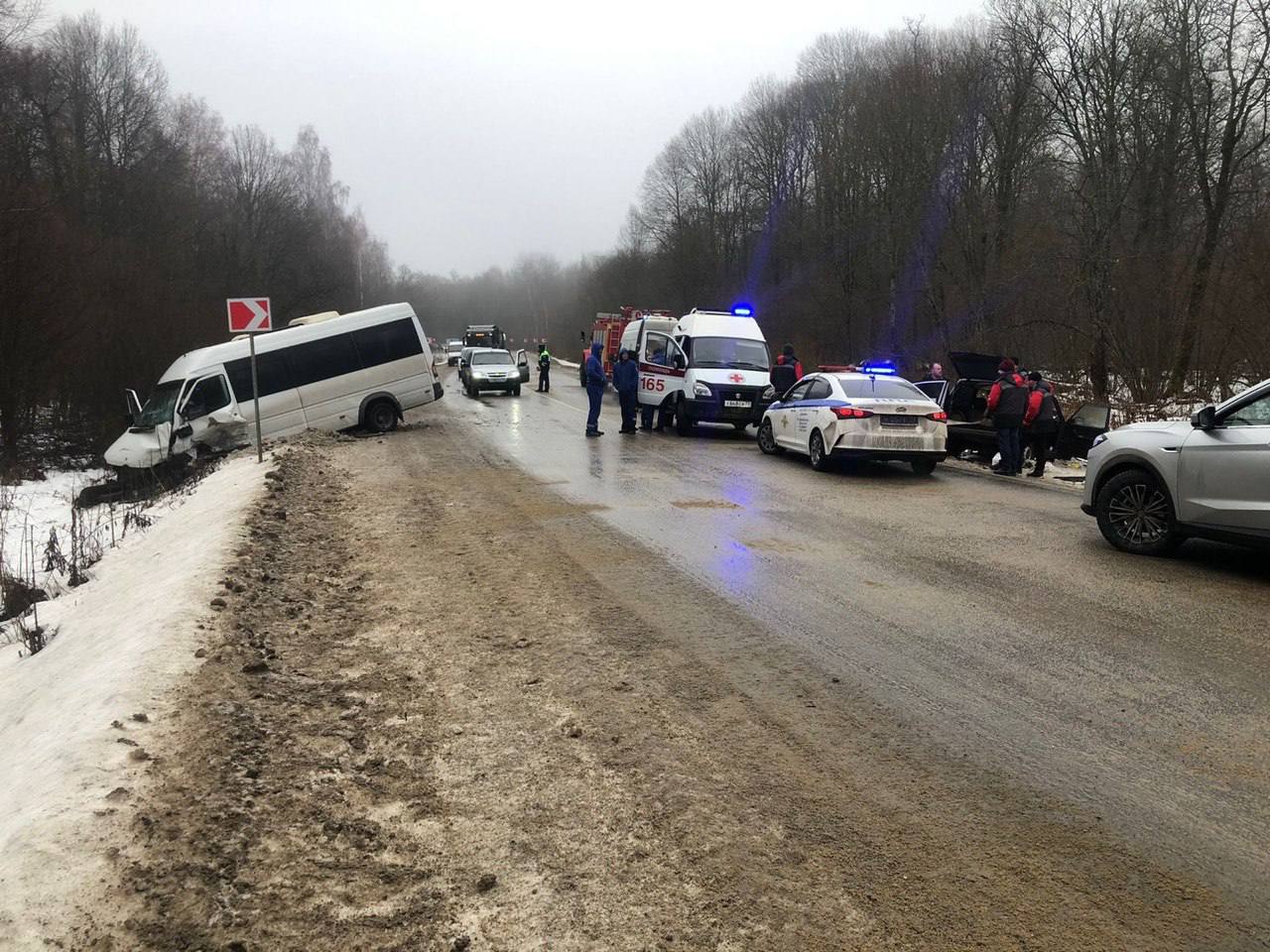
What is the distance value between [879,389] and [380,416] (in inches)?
440

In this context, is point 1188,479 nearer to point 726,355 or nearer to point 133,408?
point 726,355

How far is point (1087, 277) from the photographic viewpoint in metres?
24.5

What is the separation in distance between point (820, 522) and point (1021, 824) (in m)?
6.13

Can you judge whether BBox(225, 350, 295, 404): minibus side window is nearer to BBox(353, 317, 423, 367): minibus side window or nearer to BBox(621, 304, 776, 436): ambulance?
BBox(353, 317, 423, 367): minibus side window

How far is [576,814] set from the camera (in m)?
3.47

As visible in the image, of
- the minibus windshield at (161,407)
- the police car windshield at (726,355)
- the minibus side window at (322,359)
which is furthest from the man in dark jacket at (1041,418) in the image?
the minibus windshield at (161,407)

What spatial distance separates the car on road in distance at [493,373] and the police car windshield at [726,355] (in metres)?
14.2

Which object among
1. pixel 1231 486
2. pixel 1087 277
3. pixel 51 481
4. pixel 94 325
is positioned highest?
pixel 1087 277

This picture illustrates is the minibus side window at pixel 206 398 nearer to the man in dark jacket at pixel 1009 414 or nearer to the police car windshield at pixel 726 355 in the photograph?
the police car windshield at pixel 726 355

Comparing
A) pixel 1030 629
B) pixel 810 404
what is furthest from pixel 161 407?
pixel 1030 629

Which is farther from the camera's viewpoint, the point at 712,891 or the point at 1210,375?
the point at 1210,375

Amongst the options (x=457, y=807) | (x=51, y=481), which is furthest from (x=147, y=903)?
(x=51, y=481)

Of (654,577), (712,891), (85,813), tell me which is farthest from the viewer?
(654,577)

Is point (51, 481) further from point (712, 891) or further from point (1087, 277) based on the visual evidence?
point (1087, 277)
